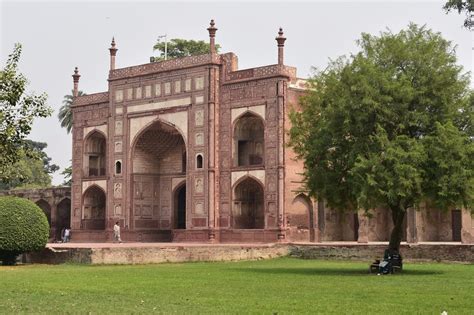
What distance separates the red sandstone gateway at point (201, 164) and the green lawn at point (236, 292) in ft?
38.1

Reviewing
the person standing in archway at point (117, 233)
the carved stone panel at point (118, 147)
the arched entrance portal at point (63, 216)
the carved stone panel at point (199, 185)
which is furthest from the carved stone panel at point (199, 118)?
the arched entrance portal at point (63, 216)

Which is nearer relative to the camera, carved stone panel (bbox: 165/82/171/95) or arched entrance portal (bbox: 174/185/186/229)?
carved stone panel (bbox: 165/82/171/95)

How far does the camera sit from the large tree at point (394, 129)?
20656mm

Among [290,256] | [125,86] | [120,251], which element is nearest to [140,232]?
[125,86]

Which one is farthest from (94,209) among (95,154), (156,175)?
(156,175)

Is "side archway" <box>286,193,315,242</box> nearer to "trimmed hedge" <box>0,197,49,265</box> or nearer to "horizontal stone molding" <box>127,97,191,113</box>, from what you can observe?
"horizontal stone molding" <box>127,97,191,113</box>

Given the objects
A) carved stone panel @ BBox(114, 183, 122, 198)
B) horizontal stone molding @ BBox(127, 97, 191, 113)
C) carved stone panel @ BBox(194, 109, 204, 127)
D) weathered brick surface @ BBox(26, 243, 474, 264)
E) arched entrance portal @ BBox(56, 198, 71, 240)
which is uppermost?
horizontal stone molding @ BBox(127, 97, 191, 113)

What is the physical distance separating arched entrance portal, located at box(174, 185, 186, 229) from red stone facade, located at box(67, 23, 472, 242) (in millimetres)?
72

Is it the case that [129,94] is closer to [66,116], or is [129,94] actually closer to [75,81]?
[75,81]

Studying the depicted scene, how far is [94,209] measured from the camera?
42.8m

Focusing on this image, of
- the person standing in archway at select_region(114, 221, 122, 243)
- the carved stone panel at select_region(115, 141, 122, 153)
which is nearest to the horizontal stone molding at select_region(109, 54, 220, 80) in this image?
the carved stone panel at select_region(115, 141, 122, 153)

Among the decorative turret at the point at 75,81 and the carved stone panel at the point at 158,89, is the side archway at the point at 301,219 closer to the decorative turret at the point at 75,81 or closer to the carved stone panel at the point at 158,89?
the carved stone panel at the point at 158,89

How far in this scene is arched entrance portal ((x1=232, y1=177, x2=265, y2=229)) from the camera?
36094 mm

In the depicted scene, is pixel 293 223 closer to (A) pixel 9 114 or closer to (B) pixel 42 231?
(B) pixel 42 231
